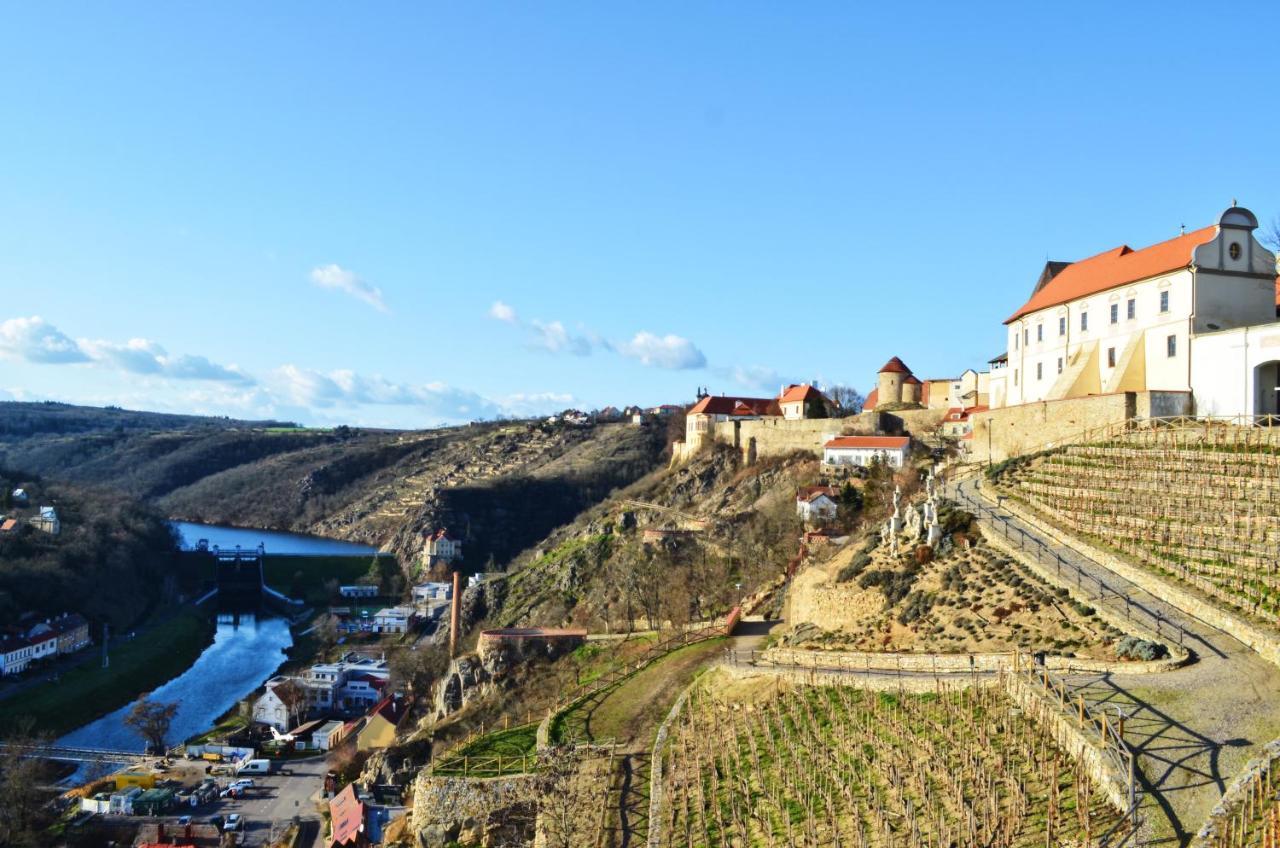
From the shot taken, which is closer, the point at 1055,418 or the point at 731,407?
the point at 1055,418

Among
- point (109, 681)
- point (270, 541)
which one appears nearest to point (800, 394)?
point (109, 681)

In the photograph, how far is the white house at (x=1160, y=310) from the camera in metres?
32.9

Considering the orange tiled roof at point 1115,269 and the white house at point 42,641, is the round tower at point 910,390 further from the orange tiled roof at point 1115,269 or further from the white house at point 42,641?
the white house at point 42,641

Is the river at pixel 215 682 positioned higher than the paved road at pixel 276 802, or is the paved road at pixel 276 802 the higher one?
the paved road at pixel 276 802

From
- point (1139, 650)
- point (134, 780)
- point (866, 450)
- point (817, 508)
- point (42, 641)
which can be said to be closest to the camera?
point (1139, 650)

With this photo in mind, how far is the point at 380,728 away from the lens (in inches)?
1858

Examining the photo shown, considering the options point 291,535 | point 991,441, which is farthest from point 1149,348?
point 291,535

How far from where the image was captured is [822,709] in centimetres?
2130

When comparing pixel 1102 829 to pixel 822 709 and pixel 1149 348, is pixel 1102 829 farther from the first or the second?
pixel 1149 348

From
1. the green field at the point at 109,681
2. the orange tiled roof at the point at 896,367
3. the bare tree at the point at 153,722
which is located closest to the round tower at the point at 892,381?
the orange tiled roof at the point at 896,367

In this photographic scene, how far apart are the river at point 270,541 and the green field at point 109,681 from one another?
31496 mm

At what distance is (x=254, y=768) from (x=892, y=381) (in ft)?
139

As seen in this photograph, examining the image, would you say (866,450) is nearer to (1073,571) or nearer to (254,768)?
(1073,571)

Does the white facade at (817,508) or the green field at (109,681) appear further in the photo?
the green field at (109,681)
